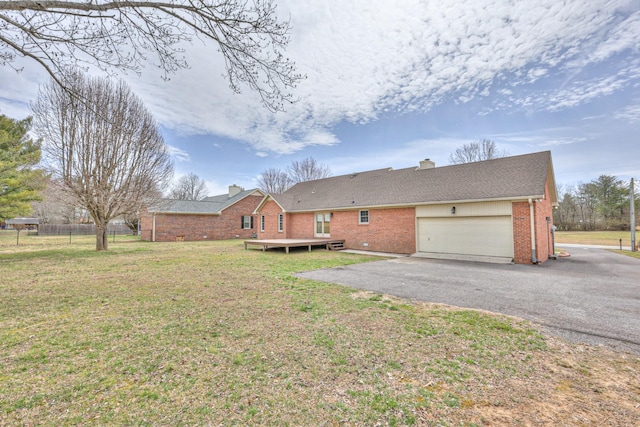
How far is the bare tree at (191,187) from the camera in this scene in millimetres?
48188

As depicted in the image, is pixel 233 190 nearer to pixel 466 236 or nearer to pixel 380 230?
pixel 380 230

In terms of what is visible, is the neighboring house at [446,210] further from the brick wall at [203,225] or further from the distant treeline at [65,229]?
the distant treeline at [65,229]

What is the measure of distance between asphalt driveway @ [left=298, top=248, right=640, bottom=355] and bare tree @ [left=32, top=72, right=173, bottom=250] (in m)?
12.3

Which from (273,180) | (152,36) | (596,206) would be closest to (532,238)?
(152,36)

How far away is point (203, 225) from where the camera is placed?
25641mm

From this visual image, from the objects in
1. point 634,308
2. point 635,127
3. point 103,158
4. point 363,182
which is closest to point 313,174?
point 363,182

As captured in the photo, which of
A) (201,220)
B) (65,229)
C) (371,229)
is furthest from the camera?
(65,229)

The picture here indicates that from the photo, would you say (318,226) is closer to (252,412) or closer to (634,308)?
(634,308)

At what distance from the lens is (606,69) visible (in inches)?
436

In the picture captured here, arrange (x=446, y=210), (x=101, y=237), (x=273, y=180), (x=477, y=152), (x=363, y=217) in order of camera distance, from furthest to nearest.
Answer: (x=273, y=180) < (x=477, y=152) < (x=363, y=217) < (x=101, y=237) < (x=446, y=210)

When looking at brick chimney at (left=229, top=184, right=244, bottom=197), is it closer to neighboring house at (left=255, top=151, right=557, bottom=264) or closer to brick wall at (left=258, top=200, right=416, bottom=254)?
brick wall at (left=258, top=200, right=416, bottom=254)

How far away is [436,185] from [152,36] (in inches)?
519

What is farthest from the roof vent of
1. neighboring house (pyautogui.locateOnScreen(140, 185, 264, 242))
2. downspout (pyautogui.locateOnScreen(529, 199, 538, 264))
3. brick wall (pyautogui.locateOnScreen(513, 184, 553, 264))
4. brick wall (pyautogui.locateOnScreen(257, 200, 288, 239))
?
neighboring house (pyautogui.locateOnScreen(140, 185, 264, 242))

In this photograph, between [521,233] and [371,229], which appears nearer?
[521,233]
